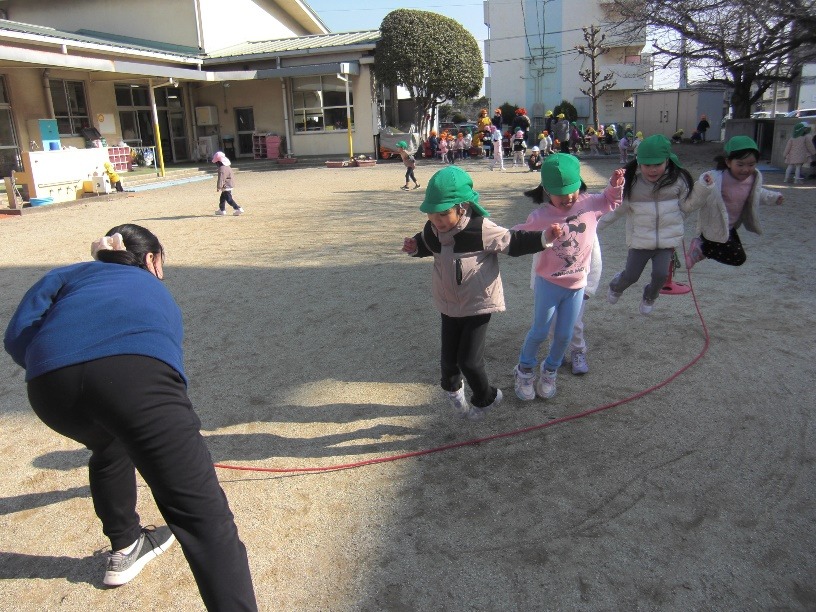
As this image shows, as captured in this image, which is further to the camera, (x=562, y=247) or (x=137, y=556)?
(x=562, y=247)

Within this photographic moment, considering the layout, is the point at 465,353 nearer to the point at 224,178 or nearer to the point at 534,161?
→ the point at 224,178

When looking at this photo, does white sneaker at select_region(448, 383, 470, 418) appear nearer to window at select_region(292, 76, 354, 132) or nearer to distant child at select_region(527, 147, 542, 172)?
distant child at select_region(527, 147, 542, 172)

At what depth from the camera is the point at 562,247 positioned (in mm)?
3699

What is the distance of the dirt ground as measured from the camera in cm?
253

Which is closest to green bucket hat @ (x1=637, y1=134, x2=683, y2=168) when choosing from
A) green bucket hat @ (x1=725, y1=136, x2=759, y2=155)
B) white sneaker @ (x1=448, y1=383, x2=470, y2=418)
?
green bucket hat @ (x1=725, y1=136, x2=759, y2=155)

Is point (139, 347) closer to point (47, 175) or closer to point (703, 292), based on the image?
point (703, 292)

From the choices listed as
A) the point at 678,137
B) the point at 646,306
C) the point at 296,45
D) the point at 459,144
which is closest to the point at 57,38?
the point at 296,45

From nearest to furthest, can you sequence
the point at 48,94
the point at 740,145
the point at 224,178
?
the point at 740,145 < the point at 224,178 < the point at 48,94

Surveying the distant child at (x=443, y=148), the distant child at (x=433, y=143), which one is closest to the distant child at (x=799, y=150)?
the distant child at (x=443, y=148)

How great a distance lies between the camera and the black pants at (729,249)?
16.4 feet

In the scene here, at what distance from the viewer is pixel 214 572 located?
2143 millimetres

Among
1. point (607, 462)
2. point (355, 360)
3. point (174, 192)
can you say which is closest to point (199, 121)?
point (174, 192)

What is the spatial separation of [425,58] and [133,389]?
25.8 metres

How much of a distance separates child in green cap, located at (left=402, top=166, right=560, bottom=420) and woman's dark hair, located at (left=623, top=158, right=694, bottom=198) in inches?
61.4
